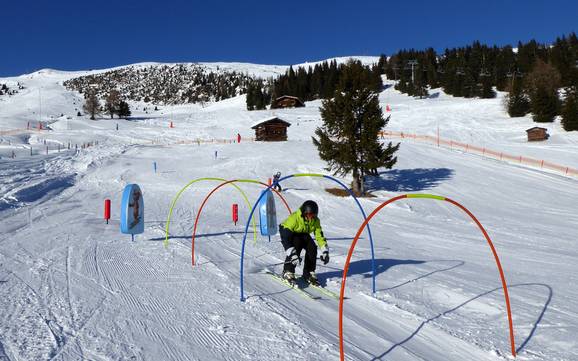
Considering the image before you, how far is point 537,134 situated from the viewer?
5028 cm

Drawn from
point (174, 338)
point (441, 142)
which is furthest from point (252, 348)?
point (441, 142)

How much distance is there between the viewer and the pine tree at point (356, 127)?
95.5ft

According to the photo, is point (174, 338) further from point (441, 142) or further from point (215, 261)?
point (441, 142)

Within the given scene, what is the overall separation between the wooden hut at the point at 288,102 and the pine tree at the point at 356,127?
2654 inches

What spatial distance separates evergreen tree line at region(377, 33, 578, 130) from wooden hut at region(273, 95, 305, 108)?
24.9 m

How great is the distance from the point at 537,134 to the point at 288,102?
185ft

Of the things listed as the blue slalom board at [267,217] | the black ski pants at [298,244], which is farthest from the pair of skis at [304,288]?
the blue slalom board at [267,217]

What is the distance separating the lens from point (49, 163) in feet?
111

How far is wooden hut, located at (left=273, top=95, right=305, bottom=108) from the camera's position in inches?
3814

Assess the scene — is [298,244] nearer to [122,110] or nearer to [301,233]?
[301,233]

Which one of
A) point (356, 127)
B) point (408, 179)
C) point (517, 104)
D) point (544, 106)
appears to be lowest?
point (408, 179)

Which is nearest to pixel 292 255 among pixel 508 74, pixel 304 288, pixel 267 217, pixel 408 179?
pixel 304 288

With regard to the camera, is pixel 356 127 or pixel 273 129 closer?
pixel 356 127

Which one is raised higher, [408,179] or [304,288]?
[304,288]
